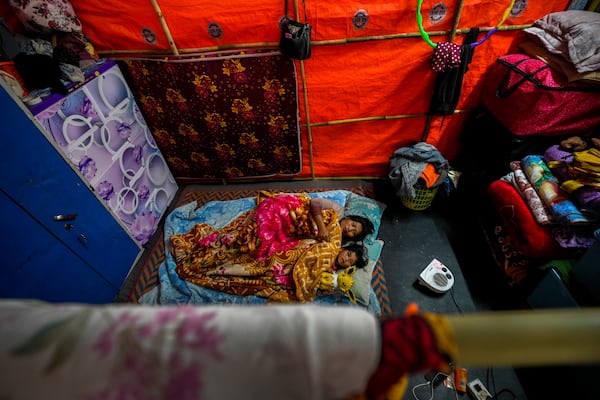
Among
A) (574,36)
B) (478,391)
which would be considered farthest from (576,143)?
(478,391)

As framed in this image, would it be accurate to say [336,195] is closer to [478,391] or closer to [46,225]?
[478,391]

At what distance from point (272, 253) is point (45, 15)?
2.15 metres

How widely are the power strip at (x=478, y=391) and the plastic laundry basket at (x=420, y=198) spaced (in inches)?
52.5

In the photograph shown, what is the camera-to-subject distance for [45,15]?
1661mm

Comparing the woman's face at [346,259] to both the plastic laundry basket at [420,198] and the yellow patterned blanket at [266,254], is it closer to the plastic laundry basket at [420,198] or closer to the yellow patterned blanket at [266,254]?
the yellow patterned blanket at [266,254]

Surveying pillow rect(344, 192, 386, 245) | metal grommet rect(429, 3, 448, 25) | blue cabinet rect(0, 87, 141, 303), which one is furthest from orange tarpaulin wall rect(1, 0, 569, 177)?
blue cabinet rect(0, 87, 141, 303)

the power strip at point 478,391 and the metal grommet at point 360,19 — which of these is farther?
the metal grommet at point 360,19

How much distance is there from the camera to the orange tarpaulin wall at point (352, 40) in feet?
5.90

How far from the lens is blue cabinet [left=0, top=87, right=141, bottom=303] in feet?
4.55

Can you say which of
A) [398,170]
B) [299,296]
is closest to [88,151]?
[299,296]

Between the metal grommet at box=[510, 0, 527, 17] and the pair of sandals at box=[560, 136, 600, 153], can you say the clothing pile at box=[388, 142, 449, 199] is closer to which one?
the pair of sandals at box=[560, 136, 600, 153]

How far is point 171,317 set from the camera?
0.44m

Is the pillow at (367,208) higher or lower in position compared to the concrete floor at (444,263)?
higher

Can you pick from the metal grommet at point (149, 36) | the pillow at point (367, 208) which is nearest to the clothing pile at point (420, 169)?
the pillow at point (367, 208)
